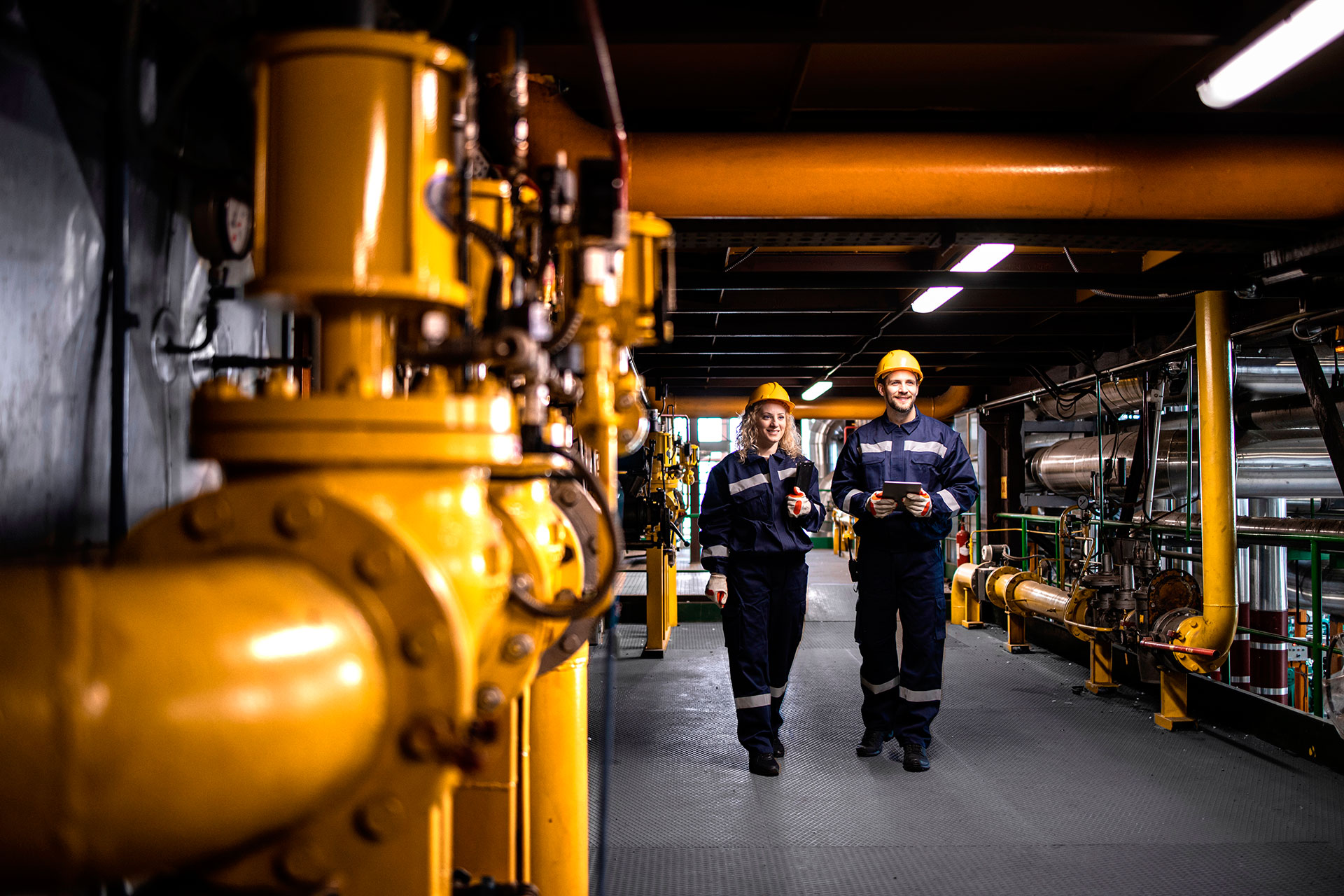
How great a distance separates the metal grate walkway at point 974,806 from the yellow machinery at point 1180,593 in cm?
28

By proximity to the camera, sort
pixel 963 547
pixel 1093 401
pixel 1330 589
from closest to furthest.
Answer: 1. pixel 1093 401
2. pixel 1330 589
3. pixel 963 547

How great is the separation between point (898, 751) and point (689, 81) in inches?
112

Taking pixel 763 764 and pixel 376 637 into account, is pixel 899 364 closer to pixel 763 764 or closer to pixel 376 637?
pixel 763 764

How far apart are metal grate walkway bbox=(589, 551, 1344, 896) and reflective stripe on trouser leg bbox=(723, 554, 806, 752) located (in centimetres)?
22

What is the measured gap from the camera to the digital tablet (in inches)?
136

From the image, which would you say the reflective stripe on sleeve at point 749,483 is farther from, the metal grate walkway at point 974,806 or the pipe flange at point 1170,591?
the pipe flange at point 1170,591

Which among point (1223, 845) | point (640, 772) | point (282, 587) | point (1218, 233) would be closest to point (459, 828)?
point (282, 587)

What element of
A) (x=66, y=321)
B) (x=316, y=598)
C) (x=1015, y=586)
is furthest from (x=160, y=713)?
(x=1015, y=586)

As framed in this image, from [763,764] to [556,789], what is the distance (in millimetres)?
1845

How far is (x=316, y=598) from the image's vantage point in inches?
28.0

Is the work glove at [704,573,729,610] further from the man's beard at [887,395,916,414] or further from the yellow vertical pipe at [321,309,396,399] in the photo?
the yellow vertical pipe at [321,309,396,399]

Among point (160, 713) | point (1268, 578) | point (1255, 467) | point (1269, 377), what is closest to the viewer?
→ point (160, 713)

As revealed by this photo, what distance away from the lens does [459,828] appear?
144cm

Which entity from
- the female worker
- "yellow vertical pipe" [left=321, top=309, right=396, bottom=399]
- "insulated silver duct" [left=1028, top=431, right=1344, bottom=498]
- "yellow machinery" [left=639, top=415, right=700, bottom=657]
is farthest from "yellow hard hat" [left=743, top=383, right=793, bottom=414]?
"yellow vertical pipe" [left=321, top=309, right=396, bottom=399]
